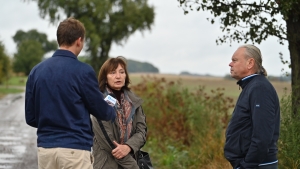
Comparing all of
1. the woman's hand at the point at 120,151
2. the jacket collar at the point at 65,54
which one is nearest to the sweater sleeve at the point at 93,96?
the jacket collar at the point at 65,54

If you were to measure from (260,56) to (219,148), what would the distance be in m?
5.56

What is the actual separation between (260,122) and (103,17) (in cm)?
5924

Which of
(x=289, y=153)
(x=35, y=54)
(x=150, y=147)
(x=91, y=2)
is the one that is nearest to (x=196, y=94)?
(x=150, y=147)

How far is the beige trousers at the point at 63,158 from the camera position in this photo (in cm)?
488

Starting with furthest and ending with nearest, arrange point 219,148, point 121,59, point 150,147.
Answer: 1. point 150,147
2. point 219,148
3. point 121,59

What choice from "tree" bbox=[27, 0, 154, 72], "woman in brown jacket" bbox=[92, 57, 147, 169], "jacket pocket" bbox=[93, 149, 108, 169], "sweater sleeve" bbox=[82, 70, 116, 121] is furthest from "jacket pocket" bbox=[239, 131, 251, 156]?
"tree" bbox=[27, 0, 154, 72]

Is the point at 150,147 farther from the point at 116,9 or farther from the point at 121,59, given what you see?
the point at 116,9

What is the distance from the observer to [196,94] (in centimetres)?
1538

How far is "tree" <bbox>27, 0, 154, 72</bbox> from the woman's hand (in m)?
54.5

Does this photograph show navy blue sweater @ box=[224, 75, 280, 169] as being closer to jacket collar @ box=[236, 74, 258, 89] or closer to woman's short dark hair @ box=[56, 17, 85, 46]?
jacket collar @ box=[236, 74, 258, 89]

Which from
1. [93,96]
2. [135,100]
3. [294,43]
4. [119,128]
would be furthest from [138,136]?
[294,43]

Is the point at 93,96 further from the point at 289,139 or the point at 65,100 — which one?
the point at 289,139

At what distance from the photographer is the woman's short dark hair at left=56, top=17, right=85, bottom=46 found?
4.92m

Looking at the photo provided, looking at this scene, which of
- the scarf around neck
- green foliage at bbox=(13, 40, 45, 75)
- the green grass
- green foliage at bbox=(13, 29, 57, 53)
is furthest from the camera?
green foliage at bbox=(13, 29, 57, 53)
